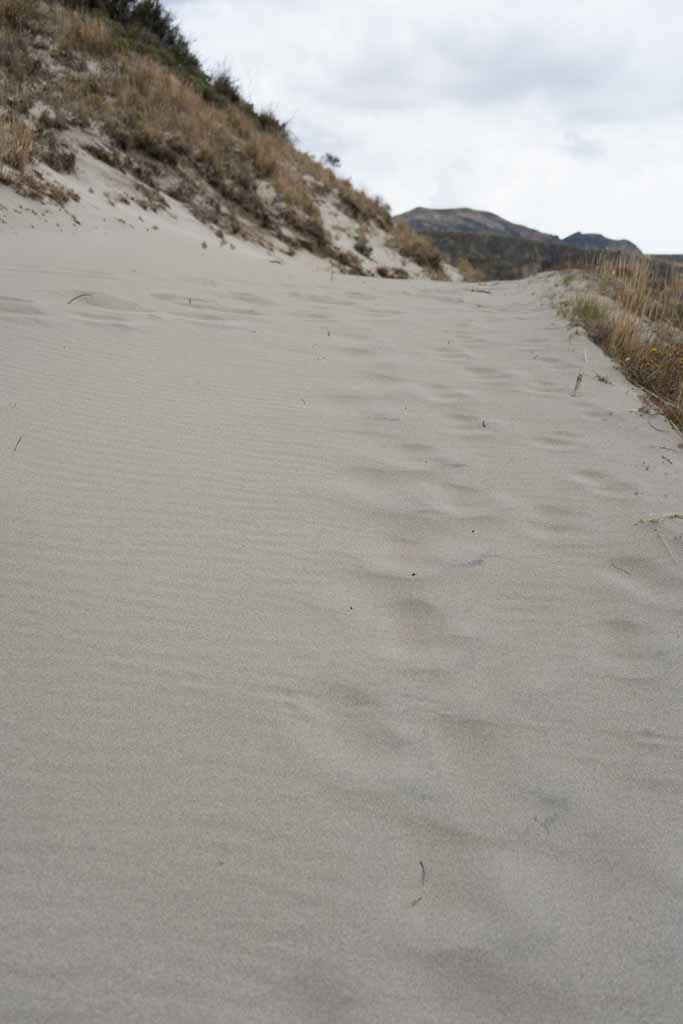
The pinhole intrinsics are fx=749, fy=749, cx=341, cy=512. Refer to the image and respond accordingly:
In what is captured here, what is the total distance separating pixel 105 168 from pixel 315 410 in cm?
765

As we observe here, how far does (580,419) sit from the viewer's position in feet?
13.6

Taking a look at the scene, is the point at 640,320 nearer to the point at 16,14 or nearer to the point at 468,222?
the point at 16,14

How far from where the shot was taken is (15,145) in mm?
7734

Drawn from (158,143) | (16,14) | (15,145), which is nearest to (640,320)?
(15,145)

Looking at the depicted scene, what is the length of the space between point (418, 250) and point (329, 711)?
47.0ft

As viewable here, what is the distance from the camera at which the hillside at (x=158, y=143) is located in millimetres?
9359

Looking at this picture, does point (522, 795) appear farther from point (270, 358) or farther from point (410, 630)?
point (270, 358)

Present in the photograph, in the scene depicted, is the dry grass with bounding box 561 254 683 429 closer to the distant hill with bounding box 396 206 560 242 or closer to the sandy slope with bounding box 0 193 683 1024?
the sandy slope with bounding box 0 193 683 1024

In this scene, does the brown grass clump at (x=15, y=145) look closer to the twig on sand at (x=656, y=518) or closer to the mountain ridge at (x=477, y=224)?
the twig on sand at (x=656, y=518)

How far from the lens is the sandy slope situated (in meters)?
1.25

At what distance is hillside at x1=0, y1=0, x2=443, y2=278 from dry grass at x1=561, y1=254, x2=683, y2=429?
4877mm

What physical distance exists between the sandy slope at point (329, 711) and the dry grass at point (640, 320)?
1067 millimetres

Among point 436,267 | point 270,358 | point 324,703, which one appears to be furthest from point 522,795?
→ point 436,267

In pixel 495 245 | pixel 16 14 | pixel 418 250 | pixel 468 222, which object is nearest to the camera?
pixel 16 14
